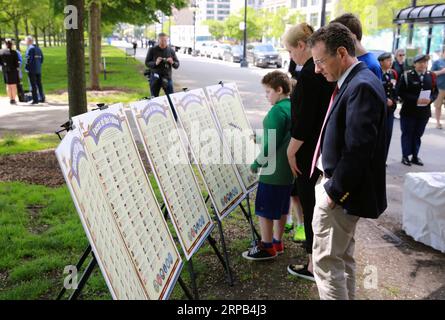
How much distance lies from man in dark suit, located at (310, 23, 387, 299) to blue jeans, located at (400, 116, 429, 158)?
554 centimetres

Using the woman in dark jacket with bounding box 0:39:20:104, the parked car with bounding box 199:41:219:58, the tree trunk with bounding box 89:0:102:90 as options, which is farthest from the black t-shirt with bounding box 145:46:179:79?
the parked car with bounding box 199:41:219:58

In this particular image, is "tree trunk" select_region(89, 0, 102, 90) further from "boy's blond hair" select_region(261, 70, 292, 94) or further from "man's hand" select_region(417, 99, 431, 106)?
"boy's blond hair" select_region(261, 70, 292, 94)

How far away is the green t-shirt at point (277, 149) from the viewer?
3840mm

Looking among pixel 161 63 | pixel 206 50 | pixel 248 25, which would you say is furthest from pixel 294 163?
pixel 248 25

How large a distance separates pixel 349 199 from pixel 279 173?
1.31 metres

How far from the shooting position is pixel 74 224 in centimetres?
479

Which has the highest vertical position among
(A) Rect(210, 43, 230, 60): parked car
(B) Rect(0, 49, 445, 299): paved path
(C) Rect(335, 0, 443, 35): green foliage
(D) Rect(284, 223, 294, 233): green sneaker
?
(C) Rect(335, 0, 443, 35): green foliage

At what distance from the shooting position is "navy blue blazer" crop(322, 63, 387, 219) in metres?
2.49

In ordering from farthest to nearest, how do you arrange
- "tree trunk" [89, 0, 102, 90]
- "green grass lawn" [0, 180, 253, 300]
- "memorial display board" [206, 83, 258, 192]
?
"tree trunk" [89, 0, 102, 90]
"memorial display board" [206, 83, 258, 192]
"green grass lawn" [0, 180, 253, 300]

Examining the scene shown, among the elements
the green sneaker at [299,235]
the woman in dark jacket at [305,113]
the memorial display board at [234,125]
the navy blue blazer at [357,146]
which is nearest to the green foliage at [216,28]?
the memorial display board at [234,125]

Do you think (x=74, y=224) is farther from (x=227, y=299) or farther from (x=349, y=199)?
(x=349, y=199)

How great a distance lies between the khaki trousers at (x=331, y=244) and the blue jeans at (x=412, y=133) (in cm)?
546

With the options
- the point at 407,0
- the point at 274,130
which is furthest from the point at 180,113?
the point at 407,0

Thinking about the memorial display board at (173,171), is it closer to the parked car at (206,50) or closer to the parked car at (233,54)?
the parked car at (233,54)
